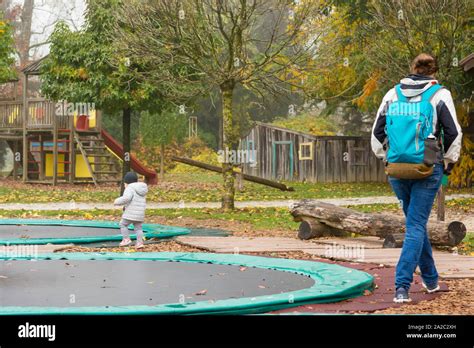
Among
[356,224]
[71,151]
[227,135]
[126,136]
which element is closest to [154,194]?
[126,136]

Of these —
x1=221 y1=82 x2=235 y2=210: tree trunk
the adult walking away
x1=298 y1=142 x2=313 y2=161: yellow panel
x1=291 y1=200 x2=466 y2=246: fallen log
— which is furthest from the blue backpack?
x1=298 y1=142 x2=313 y2=161: yellow panel

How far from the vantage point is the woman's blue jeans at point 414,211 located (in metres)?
6.95

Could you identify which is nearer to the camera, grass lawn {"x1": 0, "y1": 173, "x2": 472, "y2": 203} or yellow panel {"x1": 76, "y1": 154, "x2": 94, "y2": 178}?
grass lawn {"x1": 0, "y1": 173, "x2": 472, "y2": 203}

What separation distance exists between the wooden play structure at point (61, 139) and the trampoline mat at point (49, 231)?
46.5ft

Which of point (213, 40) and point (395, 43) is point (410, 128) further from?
point (395, 43)

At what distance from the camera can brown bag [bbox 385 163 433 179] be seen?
269 inches

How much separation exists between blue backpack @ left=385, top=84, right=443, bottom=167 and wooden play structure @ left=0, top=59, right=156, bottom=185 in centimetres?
2203

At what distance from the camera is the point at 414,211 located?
699 centimetres

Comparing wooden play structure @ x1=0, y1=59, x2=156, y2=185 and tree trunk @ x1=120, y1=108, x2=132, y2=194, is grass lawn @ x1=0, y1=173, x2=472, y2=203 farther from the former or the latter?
wooden play structure @ x1=0, y1=59, x2=156, y2=185

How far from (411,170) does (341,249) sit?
3.90m

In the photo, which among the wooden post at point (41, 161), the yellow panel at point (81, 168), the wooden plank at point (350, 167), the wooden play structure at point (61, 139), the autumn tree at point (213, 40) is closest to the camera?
the autumn tree at point (213, 40)

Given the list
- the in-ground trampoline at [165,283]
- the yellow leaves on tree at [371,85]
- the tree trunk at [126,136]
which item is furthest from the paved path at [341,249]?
the yellow leaves on tree at [371,85]

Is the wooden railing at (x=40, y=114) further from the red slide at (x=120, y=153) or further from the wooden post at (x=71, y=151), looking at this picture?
the red slide at (x=120, y=153)
